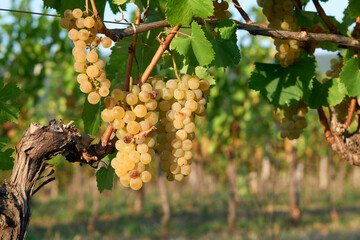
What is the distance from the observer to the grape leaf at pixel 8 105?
56.3 inches

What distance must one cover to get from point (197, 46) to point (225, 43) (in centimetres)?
15

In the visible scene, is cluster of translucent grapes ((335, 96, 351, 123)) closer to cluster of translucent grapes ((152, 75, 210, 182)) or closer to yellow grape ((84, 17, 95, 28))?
cluster of translucent grapes ((152, 75, 210, 182))

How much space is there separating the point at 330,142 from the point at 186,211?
14.2 metres

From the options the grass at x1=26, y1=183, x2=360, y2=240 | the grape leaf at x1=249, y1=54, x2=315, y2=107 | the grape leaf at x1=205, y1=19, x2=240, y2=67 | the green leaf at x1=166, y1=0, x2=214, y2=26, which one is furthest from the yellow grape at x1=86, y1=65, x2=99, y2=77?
the grass at x1=26, y1=183, x2=360, y2=240

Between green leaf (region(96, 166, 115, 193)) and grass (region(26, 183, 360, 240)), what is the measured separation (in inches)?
263

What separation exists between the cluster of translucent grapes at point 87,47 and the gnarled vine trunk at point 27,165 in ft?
0.46

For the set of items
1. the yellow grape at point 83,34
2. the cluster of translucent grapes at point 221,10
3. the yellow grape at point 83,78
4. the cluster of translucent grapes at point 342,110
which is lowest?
the yellow grape at point 83,78

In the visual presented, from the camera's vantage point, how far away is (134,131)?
0.99 m

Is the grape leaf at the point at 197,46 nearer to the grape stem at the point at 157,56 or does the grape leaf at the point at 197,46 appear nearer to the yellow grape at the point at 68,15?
the grape stem at the point at 157,56

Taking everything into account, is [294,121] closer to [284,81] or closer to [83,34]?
[284,81]

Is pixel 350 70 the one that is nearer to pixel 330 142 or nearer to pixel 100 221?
pixel 330 142

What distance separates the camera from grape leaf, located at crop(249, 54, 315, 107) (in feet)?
5.13

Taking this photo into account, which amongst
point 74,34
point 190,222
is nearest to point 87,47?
point 74,34

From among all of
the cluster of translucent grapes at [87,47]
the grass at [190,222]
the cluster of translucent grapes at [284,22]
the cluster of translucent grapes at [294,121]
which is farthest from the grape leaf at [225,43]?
the grass at [190,222]
